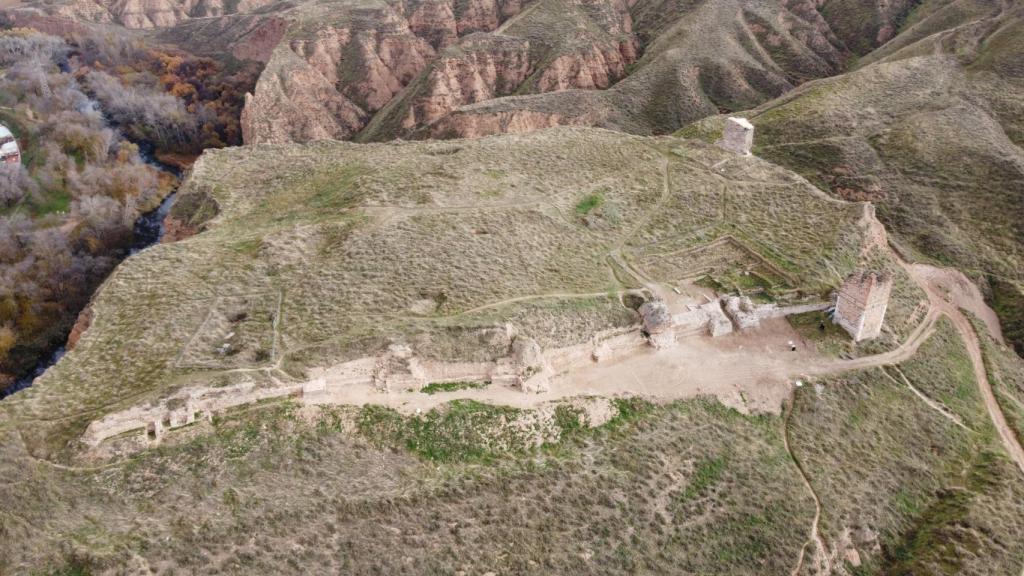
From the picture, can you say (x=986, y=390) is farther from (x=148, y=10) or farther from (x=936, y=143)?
(x=148, y=10)

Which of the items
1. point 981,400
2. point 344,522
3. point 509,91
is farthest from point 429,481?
point 509,91

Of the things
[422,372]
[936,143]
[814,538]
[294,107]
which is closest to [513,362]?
[422,372]

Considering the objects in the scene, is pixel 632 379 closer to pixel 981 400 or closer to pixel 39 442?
pixel 981 400

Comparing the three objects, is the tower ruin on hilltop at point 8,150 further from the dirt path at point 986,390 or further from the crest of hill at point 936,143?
the dirt path at point 986,390

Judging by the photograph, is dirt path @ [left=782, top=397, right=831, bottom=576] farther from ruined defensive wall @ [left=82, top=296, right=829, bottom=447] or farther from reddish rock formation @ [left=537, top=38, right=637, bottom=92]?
reddish rock formation @ [left=537, top=38, right=637, bottom=92]

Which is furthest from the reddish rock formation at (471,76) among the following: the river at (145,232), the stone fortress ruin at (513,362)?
the stone fortress ruin at (513,362)

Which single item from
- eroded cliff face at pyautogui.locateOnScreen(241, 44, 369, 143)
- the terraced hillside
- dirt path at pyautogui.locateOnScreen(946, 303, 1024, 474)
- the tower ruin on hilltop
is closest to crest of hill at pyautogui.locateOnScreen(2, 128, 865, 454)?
dirt path at pyautogui.locateOnScreen(946, 303, 1024, 474)

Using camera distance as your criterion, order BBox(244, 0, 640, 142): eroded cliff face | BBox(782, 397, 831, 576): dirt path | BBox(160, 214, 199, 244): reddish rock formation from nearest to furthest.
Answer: BBox(782, 397, 831, 576): dirt path, BBox(160, 214, 199, 244): reddish rock formation, BBox(244, 0, 640, 142): eroded cliff face
